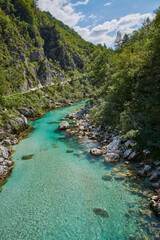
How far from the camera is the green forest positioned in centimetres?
1313

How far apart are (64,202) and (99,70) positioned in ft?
129

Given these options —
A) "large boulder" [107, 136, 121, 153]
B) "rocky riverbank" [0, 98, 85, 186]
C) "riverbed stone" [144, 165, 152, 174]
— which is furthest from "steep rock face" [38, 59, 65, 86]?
"riverbed stone" [144, 165, 152, 174]

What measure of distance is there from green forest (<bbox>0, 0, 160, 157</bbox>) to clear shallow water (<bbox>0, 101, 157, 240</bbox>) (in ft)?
16.5

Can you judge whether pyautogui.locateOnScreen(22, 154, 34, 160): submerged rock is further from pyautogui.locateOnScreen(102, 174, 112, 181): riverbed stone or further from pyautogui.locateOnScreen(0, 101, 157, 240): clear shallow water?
pyautogui.locateOnScreen(102, 174, 112, 181): riverbed stone

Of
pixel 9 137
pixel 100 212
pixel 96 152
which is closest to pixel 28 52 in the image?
pixel 9 137

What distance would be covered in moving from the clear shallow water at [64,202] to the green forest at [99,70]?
198 inches

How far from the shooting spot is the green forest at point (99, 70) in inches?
517

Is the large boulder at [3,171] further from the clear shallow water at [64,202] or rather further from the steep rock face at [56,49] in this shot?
the steep rock face at [56,49]

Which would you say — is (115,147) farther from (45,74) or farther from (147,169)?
(45,74)

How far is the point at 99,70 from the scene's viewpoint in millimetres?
43500

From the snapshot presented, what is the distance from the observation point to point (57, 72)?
3282 inches

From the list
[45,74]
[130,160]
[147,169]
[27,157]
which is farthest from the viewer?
[45,74]

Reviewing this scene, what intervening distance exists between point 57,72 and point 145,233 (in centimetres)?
8385

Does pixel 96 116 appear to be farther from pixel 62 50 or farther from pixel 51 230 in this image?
pixel 62 50
